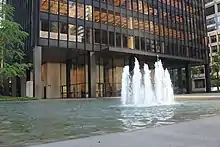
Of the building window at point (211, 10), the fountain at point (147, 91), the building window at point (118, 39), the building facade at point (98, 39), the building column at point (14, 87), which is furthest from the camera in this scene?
the building window at point (211, 10)

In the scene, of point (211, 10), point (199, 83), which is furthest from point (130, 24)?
point (211, 10)

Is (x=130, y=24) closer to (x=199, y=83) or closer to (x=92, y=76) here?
(x=92, y=76)

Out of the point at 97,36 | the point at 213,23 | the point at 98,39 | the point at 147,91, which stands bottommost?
the point at 147,91

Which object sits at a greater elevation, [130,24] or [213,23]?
[213,23]

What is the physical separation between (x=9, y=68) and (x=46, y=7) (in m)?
10.8

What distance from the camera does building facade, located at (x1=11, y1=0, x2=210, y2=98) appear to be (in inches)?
1351

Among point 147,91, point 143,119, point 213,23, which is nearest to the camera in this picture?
point 143,119

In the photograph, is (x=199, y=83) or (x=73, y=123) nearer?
(x=73, y=123)

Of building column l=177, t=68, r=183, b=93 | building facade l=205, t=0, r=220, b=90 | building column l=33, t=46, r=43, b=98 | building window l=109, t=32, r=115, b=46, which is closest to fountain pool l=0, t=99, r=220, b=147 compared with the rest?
building column l=33, t=46, r=43, b=98

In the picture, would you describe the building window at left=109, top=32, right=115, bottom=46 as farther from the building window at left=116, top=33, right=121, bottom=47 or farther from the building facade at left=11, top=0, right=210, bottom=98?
the building window at left=116, top=33, right=121, bottom=47

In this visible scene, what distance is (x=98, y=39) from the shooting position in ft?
126

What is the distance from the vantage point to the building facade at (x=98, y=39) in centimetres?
3431

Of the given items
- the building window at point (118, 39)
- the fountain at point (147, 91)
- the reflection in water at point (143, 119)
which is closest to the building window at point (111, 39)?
the building window at point (118, 39)

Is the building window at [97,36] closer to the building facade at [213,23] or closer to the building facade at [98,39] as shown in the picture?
the building facade at [98,39]
